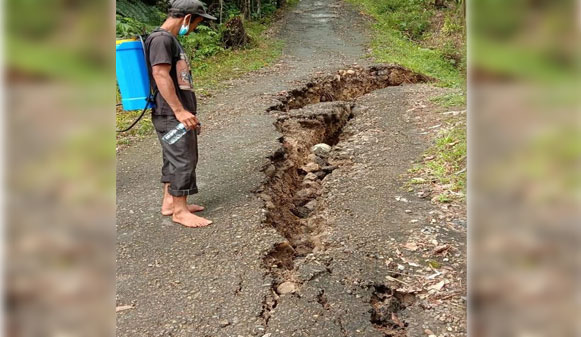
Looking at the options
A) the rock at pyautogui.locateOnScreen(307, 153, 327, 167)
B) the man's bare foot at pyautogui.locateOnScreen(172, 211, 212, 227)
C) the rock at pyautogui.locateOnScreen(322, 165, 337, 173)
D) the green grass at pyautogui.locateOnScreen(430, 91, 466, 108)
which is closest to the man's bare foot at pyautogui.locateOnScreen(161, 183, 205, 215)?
the man's bare foot at pyautogui.locateOnScreen(172, 211, 212, 227)

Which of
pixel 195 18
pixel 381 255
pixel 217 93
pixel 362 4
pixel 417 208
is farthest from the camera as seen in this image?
pixel 362 4

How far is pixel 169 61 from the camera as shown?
3.43 m

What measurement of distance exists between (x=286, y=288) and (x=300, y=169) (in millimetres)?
2499

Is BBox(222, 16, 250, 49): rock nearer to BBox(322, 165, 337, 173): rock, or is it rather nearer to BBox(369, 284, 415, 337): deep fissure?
BBox(322, 165, 337, 173): rock

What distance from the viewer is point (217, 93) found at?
855cm

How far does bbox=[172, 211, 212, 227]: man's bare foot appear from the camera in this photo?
12.5 ft

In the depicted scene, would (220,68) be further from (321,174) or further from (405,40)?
(405,40)

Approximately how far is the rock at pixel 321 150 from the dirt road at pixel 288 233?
2 cm
